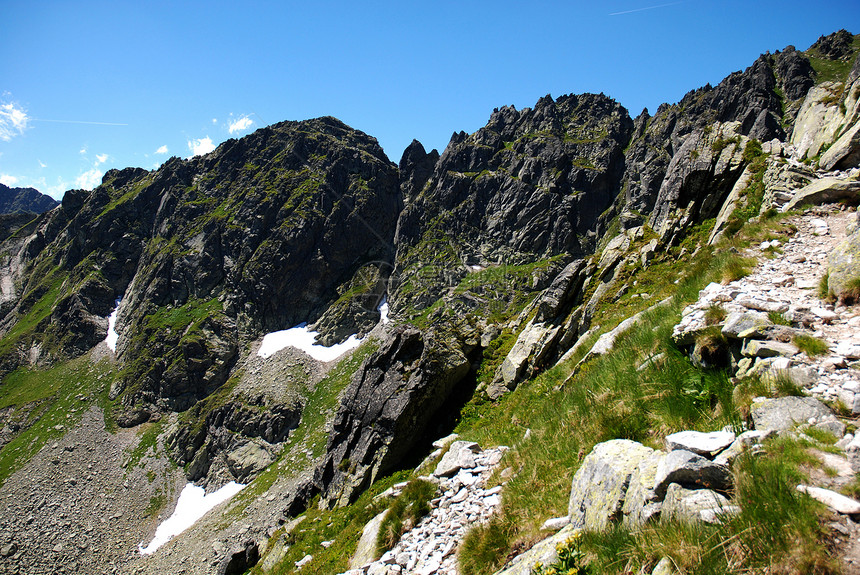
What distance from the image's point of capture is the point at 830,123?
2098 centimetres

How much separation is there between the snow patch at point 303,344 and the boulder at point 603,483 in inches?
3894

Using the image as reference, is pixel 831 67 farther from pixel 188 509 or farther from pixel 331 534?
pixel 188 509

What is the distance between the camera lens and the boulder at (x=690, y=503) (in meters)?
3.64

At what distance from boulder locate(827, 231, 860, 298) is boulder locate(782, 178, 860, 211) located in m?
6.39

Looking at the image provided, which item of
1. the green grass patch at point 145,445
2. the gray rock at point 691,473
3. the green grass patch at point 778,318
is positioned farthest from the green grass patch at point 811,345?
the green grass patch at point 145,445

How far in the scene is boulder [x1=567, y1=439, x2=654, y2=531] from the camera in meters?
4.67

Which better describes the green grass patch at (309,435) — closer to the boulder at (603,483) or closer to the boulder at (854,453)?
the boulder at (603,483)

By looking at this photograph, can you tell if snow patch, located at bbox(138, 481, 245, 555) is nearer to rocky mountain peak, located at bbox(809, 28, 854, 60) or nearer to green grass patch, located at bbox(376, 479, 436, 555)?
green grass patch, located at bbox(376, 479, 436, 555)

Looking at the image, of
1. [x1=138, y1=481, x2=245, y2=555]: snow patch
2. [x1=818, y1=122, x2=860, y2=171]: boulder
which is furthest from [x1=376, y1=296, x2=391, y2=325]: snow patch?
[x1=818, y1=122, x2=860, y2=171]: boulder

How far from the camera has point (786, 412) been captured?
15.1 feet

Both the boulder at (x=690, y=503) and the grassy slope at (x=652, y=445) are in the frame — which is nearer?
the grassy slope at (x=652, y=445)

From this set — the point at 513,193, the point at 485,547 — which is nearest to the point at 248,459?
the point at 485,547

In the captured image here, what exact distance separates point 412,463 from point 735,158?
2713 cm

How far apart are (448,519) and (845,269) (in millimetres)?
9071
